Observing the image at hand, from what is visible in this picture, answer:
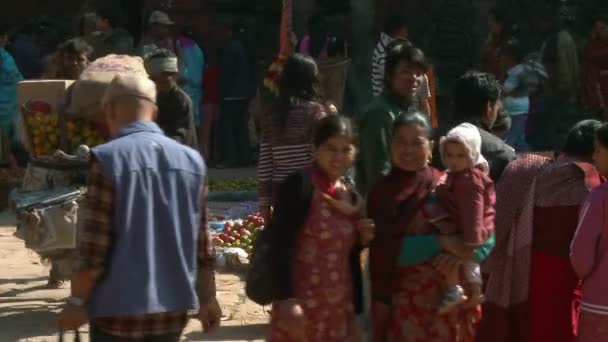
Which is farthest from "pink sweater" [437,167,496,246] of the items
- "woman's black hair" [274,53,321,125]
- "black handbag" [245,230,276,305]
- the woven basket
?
the woven basket

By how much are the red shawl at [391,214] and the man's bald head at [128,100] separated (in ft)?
3.95

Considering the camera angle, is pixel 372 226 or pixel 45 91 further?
pixel 45 91

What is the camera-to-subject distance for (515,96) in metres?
12.8

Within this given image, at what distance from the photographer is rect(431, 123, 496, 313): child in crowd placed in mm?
5711

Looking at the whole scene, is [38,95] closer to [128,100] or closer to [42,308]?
[42,308]

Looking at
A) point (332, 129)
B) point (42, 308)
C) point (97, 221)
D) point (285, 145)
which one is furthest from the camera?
point (42, 308)

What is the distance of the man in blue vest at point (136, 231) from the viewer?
4.93 meters

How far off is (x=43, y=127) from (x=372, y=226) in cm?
336

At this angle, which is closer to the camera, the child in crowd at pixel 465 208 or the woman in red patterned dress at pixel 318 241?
the woman in red patterned dress at pixel 318 241

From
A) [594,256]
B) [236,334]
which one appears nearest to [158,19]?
[236,334]

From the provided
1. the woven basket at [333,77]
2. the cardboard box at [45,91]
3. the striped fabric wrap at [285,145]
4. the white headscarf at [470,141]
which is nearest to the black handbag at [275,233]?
the white headscarf at [470,141]

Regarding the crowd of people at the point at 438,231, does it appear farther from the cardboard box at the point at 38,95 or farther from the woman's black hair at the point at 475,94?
the cardboard box at the point at 38,95

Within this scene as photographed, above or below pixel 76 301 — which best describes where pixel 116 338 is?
below

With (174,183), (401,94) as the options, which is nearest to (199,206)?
(174,183)
